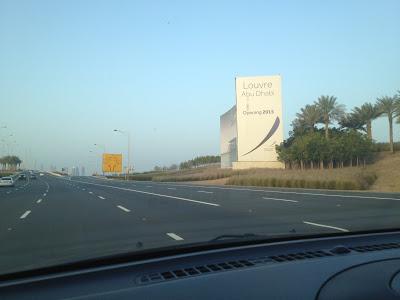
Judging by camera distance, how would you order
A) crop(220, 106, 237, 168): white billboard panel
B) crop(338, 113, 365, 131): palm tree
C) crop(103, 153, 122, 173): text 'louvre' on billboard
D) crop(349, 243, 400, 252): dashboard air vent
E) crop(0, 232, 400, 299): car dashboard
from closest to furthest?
crop(0, 232, 400, 299): car dashboard < crop(349, 243, 400, 252): dashboard air vent < crop(338, 113, 365, 131): palm tree < crop(103, 153, 122, 173): text 'louvre' on billboard < crop(220, 106, 237, 168): white billboard panel

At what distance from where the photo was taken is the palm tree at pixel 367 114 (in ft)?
211

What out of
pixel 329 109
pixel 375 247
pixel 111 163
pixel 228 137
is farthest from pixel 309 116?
pixel 375 247

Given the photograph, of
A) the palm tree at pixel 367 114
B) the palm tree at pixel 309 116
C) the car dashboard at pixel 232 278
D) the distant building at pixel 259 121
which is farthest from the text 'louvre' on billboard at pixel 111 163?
the car dashboard at pixel 232 278

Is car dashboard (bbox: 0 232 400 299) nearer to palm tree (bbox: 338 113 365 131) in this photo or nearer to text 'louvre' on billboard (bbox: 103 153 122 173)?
palm tree (bbox: 338 113 365 131)

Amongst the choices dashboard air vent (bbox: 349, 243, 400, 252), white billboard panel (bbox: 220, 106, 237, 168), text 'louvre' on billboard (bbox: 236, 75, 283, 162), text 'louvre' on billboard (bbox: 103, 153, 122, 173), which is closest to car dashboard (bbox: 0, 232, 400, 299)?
dashboard air vent (bbox: 349, 243, 400, 252)

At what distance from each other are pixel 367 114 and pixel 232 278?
6602 cm

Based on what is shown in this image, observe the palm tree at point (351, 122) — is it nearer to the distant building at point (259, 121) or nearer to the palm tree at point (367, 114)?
the palm tree at point (367, 114)

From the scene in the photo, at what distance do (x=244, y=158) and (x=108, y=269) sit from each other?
73.3m

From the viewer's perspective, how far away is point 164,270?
3.77 metres

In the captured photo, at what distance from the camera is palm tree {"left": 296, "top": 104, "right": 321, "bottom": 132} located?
229 ft

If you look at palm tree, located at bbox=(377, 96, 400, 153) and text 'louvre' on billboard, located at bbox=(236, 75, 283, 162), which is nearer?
palm tree, located at bbox=(377, 96, 400, 153)

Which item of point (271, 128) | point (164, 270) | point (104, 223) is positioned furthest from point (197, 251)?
point (271, 128)

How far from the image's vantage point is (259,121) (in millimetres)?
75938

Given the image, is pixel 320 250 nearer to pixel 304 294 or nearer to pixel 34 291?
pixel 304 294
